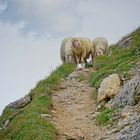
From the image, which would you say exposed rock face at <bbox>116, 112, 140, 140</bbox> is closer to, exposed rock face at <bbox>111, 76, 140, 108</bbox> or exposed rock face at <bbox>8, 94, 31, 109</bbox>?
exposed rock face at <bbox>111, 76, 140, 108</bbox>

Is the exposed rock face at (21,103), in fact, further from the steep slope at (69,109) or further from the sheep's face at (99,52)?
the sheep's face at (99,52)

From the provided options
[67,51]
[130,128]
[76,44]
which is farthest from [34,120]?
[76,44]

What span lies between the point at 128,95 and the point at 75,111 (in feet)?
7.40

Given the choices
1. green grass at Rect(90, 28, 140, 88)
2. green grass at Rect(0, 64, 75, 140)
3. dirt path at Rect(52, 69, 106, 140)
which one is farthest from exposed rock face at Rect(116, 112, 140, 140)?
green grass at Rect(90, 28, 140, 88)

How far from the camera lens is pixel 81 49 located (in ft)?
84.3

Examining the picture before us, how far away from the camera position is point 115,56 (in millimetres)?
22922

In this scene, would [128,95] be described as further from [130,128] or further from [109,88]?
[130,128]

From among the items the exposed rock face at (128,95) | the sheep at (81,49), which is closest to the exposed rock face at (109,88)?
the exposed rock face at (128,95)

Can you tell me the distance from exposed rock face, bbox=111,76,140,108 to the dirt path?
935 mm

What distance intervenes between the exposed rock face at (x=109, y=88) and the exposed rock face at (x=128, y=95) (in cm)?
98

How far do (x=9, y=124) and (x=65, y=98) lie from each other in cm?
310

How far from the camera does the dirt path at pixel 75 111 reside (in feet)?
43.4

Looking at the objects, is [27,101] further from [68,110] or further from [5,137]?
[5,137]

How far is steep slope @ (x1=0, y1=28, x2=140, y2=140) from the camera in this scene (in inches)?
513
